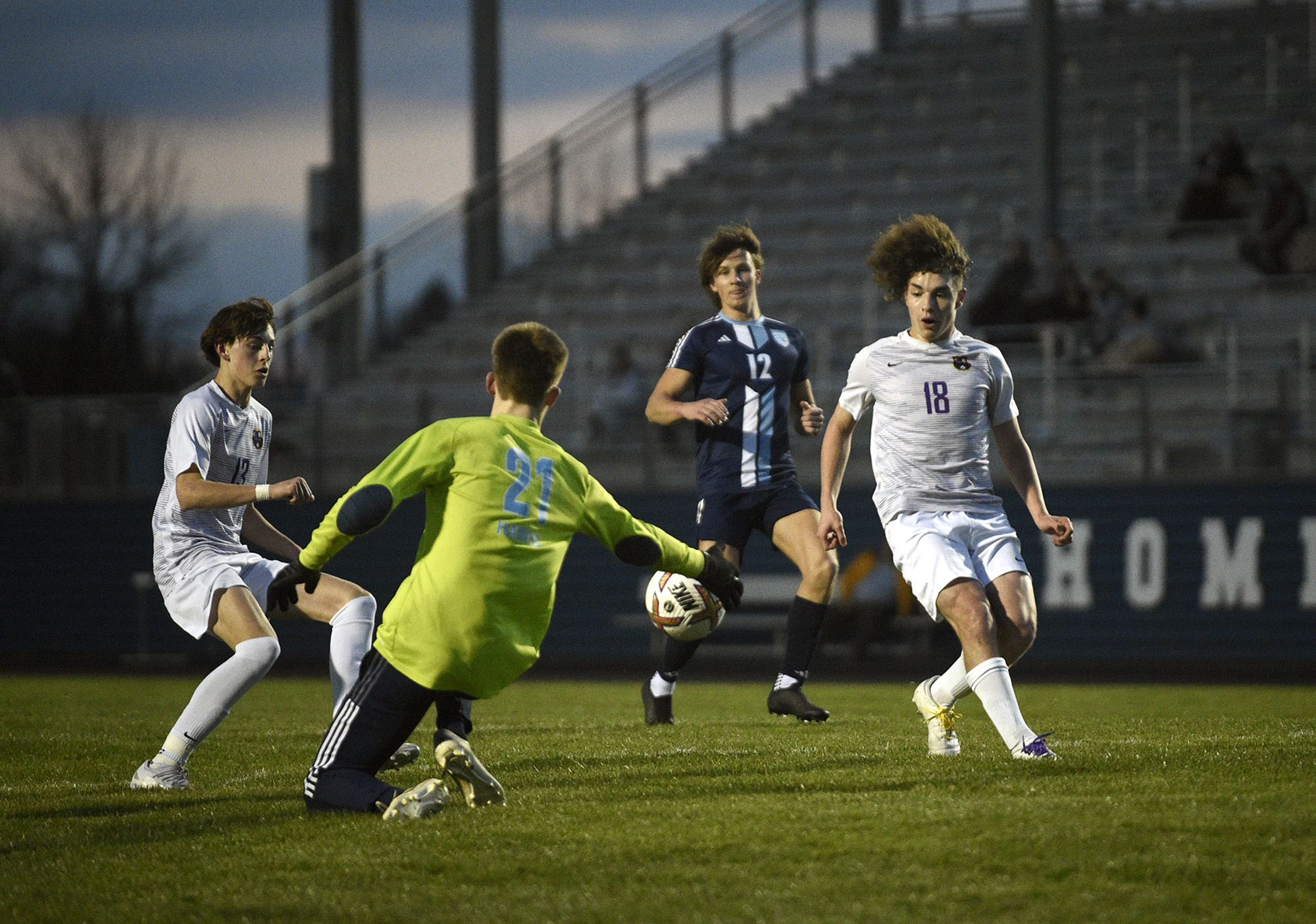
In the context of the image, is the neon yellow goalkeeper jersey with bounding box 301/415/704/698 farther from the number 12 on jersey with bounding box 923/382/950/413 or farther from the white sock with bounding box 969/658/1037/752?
the number 12 on jersey with bounding box 923/382/950/413

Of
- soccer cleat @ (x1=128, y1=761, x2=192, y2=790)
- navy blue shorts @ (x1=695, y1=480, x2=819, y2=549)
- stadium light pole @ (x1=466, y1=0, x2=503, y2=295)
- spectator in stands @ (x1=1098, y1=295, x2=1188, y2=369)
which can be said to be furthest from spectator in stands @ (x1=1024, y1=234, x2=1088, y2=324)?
soccer cleat @ (x1=128, y1=761, x2=192, y2=790)

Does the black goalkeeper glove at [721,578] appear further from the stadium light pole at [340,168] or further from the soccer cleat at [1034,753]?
the stadium light pole at [340,168]

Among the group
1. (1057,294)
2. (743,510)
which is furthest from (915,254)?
(1057,294)

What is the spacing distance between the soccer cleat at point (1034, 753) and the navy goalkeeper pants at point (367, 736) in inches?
82.2

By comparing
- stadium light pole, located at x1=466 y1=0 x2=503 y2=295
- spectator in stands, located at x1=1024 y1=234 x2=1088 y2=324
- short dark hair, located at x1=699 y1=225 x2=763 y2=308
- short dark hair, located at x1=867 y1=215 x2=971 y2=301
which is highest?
stadium light pole, located at x1=466 y1=0 x2=503 y2=295

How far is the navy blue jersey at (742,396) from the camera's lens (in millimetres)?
8219

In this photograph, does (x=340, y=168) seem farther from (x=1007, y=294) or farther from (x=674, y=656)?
(x=674, y=656)

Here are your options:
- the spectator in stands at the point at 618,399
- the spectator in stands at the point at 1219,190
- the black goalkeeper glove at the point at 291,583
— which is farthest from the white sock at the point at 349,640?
the spectator in stands at the point at 1219,190

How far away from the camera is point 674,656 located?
822cm

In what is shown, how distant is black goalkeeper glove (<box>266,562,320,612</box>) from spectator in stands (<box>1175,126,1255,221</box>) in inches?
630

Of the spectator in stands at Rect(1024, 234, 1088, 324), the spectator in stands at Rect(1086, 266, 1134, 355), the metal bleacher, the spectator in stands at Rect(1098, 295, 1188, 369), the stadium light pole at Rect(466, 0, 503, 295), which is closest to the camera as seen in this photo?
the metal bleacher

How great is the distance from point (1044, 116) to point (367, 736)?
15.4 metres

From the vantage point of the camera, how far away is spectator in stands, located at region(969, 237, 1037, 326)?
16906 mm

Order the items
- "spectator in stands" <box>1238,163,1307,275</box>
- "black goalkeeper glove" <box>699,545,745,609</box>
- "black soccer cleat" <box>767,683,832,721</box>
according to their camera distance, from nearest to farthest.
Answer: "black goalkeeper glove" <box>699,545,745,609</box>, "black soccer cleat" <box>767,683,832,721</box>, "spectator in stands" <box>1238,163,1307,275</box>
